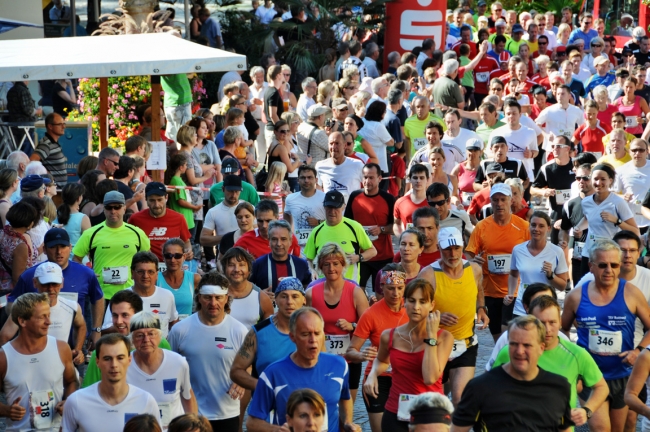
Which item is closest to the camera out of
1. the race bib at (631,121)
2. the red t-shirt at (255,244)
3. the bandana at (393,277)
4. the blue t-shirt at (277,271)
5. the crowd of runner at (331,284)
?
the crowd of runner at (331,284)

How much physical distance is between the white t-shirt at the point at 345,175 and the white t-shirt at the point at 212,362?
16.1 ft

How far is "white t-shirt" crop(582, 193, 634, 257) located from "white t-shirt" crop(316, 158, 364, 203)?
2586mm

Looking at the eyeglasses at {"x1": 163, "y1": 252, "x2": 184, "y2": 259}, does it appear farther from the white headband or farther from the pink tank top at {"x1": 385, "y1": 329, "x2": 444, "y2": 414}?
the pink tank top at {"x1": 385, "y1": 329, "x2": 444, "y2": 414}

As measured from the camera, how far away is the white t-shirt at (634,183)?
11.3 m

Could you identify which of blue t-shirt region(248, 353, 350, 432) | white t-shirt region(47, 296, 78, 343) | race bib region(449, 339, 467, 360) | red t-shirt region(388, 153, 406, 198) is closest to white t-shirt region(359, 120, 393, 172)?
red t-shirt region(388, 153, 406, 198)

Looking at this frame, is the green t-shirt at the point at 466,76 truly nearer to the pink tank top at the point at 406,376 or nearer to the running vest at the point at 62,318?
the running vest at the point at 62,318

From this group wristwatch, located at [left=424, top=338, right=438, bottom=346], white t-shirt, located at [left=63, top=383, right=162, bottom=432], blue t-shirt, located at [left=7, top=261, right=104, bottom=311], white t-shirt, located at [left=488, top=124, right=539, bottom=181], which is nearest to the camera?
white t-shirt, located at [left=63, top=383, right=162, bottom=432]

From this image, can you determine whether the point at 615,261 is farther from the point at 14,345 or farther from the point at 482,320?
the point at 14,345

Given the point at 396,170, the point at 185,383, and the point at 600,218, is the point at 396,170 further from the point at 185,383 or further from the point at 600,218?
the point at 185,383

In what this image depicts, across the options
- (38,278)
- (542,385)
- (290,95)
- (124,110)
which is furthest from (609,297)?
(290,95)

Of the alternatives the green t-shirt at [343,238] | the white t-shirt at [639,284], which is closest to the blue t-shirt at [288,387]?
the white t-shirt at [639,284]

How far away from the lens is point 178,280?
27.2ft

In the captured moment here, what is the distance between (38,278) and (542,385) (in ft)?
11.5

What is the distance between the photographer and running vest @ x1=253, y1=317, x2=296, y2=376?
22.0 feet
